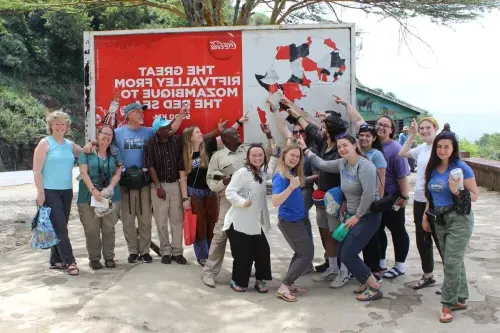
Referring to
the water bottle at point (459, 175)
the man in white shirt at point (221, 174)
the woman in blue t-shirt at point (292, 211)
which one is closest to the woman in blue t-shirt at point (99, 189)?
the man in white shirt at point (221, 174)

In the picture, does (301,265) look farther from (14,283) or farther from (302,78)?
(14,283)

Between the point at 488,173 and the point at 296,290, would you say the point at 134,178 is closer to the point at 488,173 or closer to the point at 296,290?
the point at 296,290

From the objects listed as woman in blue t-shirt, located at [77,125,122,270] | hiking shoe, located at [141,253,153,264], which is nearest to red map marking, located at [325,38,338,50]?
woman in blue t-shirt, located at [77,125,122,270]

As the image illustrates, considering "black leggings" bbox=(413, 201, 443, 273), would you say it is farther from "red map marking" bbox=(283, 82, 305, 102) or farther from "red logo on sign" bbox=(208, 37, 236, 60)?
"red logo on sign" bbox=(208, 37, 236, 60)

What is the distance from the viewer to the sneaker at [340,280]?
16.1 ft

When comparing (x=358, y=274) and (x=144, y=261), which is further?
(x=144, y=261)

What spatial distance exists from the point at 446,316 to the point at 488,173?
1040cm

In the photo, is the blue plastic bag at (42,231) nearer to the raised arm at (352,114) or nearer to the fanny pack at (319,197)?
the fanny pack at (319,197)

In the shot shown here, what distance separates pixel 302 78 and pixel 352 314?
2291mm

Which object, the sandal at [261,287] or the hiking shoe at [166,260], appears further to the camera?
the hiking shoe at [166,260]

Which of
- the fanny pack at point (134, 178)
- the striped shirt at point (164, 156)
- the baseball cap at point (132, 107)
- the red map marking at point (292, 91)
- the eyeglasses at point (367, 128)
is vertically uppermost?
the red map marking at point (292, 91)

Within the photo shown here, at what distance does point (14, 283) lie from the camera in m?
4.86

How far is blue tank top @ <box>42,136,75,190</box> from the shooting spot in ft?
16.2

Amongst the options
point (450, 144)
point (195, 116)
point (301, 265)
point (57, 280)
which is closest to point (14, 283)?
point (57, 280)
